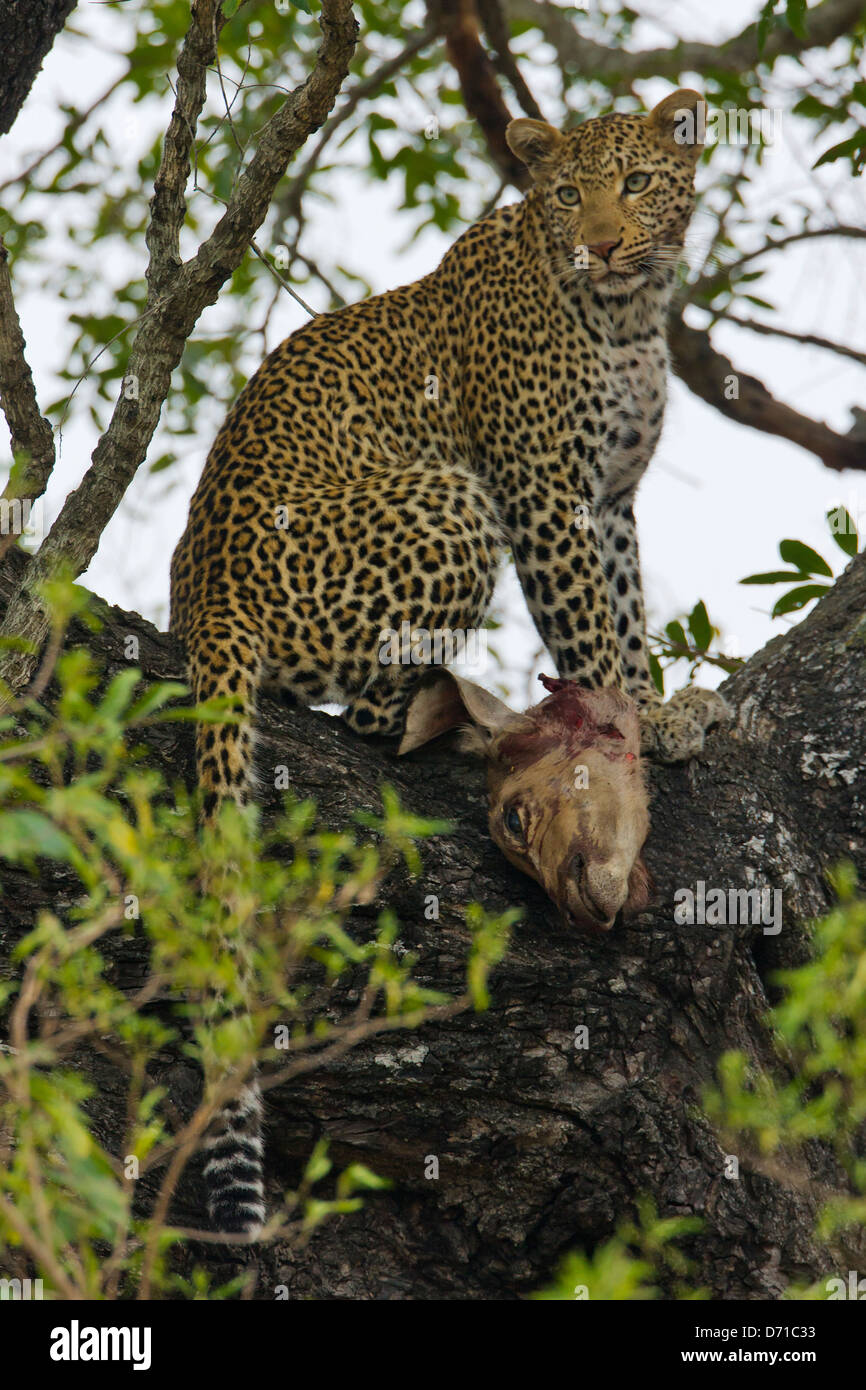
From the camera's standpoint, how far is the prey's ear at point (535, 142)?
737cm

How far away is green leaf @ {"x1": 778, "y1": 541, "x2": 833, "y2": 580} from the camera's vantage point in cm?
655

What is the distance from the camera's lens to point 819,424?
9180mm

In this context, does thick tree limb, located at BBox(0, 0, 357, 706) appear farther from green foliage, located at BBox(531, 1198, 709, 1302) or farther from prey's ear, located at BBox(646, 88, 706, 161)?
prey's ear, located at BBox(646, 88, 706, 161)

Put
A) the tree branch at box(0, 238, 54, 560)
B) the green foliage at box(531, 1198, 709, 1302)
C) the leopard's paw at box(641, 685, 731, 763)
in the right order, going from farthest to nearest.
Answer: the leopard's paw at box(641, 685, 731, 763), the tree branch at box(0, 238, 54, 560), the green foliage at box(531, 1198, 709, 1302)

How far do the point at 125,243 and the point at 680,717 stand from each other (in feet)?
21.4

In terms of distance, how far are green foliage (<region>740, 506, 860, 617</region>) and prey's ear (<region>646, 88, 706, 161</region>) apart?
2.15 m

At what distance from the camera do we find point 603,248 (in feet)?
22.6

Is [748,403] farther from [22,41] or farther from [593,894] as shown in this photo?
[593,894]

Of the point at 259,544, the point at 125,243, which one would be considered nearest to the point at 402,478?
the point at 259,544

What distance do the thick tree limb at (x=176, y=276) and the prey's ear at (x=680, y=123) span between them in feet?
10.4

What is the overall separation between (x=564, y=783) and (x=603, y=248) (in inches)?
124

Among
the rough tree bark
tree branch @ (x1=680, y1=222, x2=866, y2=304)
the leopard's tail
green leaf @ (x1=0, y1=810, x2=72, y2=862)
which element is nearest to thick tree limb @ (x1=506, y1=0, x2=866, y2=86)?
tree branch @ (x1=680, y1=222, x2=866, y2=304)
